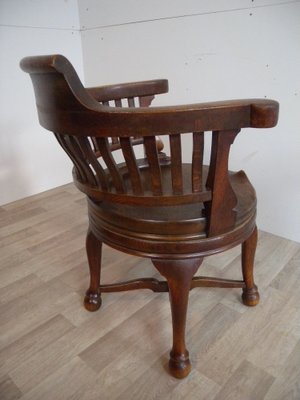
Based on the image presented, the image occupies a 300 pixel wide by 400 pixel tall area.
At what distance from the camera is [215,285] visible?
1.07 meters

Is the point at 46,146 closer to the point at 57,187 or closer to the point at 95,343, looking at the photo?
the point at 57,187

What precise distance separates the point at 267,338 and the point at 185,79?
1299mm

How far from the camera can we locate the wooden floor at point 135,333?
87cm

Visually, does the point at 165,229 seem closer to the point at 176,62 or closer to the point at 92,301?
the point at 92,301

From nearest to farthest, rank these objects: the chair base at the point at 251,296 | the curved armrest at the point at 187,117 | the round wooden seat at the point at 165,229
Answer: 1. the curved armrest at the point at 187,117
2. the round wooden seat at the point at 165,229
3. the chair base at the point at 251,296

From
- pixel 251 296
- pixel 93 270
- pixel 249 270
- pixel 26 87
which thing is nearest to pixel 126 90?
pixel 93 270

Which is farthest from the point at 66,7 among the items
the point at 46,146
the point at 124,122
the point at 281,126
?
the point at 124,122

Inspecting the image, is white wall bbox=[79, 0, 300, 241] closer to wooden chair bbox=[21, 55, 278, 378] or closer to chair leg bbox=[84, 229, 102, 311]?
wooden chair bbox=[21, 55, 278, 378]

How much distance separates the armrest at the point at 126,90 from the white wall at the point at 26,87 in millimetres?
1205

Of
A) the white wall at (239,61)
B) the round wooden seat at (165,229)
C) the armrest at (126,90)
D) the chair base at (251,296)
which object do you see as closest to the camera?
the round wooden seat at (165,229)

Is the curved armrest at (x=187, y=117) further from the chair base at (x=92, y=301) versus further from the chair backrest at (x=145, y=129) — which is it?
the chair base at (x=92, y=301)

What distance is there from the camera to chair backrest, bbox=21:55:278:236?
555 mm

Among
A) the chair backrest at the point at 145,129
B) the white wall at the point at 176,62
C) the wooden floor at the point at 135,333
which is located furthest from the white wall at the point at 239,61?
the chair backrest at the point at 145,129

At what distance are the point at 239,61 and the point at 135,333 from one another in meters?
1.26
